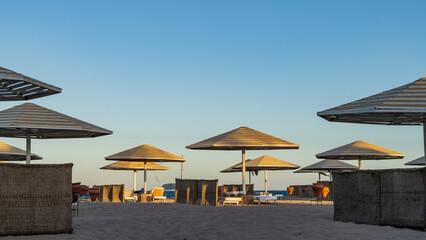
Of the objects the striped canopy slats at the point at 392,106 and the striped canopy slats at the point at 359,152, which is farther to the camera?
the striped canopy slats at the point at 359,152

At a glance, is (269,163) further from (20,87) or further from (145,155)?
(20,87)

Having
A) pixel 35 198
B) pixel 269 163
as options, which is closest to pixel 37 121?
pixel 35 198

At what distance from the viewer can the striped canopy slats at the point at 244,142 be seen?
16500 mm

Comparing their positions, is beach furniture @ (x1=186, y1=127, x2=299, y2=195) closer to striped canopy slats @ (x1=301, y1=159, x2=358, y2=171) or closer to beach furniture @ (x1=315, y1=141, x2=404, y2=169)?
beach furniture @ (x1=315, y1=141, x2=404, y2=169)

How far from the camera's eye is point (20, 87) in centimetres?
993

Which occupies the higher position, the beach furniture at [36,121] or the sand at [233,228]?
the beach furniture at [36,121]

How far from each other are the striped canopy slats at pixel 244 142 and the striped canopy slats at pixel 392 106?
17.5 ft

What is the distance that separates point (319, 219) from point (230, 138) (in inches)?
250

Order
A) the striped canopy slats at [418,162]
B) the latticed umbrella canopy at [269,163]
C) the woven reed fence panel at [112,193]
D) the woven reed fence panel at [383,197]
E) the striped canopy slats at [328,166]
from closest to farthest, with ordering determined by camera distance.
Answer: the woven reed fence panel at [383,197] → the woven reed fence panel at [112,193] → the striped canopy slats at [418,162] → the latticed umbrella canopy at [269,163] → the striped canopy slats at [328,166]

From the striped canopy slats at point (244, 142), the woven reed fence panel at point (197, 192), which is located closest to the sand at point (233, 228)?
the woven reed fence panel at point (197, 192)

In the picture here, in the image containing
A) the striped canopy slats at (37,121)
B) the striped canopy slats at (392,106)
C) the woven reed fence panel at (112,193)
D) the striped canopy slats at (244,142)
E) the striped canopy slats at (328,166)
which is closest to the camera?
the striped canopy slats at (392,106)

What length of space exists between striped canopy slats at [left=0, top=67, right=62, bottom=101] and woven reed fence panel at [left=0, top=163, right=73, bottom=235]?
156cm

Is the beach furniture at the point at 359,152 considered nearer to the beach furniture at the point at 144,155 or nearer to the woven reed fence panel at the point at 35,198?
the beach furniture at the point at 144,155

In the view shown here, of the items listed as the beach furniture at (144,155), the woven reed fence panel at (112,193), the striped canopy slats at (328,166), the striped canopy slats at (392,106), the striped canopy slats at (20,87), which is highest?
the striped canopy slats at (20,87)
